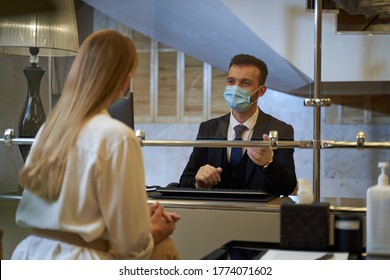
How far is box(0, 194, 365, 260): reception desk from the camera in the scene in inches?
61.1

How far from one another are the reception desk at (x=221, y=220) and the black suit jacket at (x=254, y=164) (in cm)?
5

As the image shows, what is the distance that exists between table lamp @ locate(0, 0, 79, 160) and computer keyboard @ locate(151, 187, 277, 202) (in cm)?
41

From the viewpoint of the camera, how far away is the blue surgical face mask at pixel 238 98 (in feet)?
5.34

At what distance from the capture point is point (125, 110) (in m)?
1.61

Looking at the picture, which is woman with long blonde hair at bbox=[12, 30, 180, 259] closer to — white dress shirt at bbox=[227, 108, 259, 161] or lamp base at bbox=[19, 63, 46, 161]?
white dress shirt at bbox=[227, 108, 259, 161]

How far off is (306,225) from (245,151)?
1.77 feet

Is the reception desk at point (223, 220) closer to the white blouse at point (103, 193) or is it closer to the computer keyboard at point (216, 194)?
the computer keyboard at point (216, 194)

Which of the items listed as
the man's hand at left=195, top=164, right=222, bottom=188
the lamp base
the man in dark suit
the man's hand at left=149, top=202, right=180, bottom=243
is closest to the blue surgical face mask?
the man in dark suit

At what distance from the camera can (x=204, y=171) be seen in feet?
5.51

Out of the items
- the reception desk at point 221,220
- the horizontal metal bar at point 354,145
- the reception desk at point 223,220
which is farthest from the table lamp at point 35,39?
the horizontal metal bar at point 354,145

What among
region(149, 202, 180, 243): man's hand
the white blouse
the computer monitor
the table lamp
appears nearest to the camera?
the white blouse

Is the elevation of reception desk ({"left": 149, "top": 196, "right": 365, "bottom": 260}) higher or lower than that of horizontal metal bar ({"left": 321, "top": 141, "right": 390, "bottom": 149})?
lower

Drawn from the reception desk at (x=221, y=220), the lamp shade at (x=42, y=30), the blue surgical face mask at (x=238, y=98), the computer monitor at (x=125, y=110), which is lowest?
the reception desk at (x=221, y=220)

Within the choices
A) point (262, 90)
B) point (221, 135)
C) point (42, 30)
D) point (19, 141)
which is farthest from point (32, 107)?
point (262, 90)
